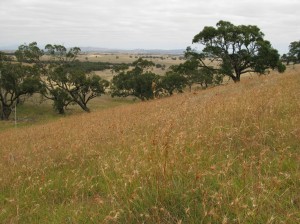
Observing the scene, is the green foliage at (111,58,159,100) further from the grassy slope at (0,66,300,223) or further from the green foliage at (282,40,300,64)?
the grassy slope at (0,66,300,223)

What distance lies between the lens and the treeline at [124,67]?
34125 millimetres

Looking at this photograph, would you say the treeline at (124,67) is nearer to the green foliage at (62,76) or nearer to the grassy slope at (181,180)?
the green foliage at (62,76)

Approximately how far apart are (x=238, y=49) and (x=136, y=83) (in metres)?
19.5

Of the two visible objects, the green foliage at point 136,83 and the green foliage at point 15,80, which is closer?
the green foliage at point 15,80

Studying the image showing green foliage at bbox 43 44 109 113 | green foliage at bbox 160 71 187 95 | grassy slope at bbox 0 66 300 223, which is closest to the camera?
grassy slope at bbox 0 66 300 223

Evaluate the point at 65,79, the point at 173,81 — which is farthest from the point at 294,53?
the point at 65,79

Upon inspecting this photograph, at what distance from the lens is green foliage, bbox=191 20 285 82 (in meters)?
33.6

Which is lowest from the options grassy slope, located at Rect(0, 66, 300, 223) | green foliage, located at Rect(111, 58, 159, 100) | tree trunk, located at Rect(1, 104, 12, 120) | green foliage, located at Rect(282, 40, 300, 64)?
tree trunk, located at Rect(1, 104, 12, 120)

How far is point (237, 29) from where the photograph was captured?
3372 cm

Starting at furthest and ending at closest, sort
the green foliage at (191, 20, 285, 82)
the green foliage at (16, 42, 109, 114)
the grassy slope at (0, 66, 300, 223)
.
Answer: the green foliage at (16, 42, 109, 114), the green foliage at (191, 20, 285, 82), the grassy slope at (0, 66, 300, 223)

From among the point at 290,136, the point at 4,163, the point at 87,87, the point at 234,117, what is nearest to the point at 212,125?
the point at 234,117

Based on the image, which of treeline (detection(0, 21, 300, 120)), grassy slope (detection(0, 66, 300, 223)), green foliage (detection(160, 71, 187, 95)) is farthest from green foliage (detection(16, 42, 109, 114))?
grassy slope (detection(0, 66, 300, 223))

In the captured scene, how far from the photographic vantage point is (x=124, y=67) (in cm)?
5606

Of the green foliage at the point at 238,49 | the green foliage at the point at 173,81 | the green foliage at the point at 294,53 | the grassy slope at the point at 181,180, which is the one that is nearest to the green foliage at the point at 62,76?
the green foliage at the point at 173,81
